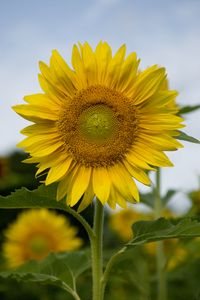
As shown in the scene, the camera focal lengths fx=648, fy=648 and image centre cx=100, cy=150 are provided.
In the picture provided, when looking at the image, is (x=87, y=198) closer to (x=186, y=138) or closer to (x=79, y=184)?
(x=79, y=184)

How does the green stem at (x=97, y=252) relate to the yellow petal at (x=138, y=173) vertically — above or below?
below

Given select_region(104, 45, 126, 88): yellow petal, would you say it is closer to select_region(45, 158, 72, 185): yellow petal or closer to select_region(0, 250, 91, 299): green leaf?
select_region(45, 158, 72, 185): yellow petal

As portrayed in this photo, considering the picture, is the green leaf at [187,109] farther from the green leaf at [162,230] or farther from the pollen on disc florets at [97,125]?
the green leaf at [162,230]

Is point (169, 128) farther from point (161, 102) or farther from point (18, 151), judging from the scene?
point (18, 151)

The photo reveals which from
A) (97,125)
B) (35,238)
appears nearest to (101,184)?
(97,125)

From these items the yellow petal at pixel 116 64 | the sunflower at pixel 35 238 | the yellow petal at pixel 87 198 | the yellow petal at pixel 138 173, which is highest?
the sunflower at pixel 35 238

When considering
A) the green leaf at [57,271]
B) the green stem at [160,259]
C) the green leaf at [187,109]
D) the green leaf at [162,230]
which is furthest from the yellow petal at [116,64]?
the green stem at [160,259]
